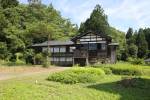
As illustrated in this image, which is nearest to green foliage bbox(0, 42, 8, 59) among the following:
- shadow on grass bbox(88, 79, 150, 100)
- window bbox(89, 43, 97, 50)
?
window bbox(89, 43, 97, 50)

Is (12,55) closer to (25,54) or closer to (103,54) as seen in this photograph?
(25,54)

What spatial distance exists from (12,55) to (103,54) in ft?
54.7

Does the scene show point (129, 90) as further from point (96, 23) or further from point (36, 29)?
point (96, 23)

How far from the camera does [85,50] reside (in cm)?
4366

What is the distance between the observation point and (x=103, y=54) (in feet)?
142

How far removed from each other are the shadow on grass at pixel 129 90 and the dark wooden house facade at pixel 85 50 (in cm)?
2297

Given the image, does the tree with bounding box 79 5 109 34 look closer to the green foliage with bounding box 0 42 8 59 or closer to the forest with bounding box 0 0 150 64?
the forest with bounding box 0 0 150 64

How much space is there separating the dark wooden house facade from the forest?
12.9 feet

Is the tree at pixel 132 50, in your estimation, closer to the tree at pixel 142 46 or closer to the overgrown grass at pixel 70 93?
the tree at pixel 142 46

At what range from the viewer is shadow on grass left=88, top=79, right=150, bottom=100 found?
1584 centimetres

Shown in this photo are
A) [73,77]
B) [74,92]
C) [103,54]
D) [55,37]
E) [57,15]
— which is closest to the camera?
[74,92]

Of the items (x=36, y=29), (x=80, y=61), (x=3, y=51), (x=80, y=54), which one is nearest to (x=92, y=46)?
(x=80, y=54)

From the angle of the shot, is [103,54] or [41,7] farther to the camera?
[41,7]

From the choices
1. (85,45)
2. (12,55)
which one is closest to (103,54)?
(85,45)
